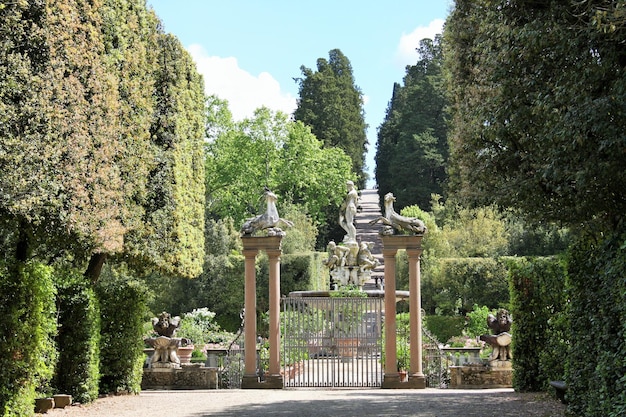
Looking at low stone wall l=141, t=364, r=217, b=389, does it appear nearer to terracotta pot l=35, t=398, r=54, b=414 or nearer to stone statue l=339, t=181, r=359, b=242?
terracotta pot l=35, t=398, r=54, b=414

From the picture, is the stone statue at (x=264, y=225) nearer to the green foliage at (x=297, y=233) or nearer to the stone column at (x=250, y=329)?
the stone column at (x=250, y=329)

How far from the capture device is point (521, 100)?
31.2ft

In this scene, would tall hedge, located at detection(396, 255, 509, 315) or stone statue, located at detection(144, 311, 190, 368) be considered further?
tall hedge, located at detection(396, 255, 509, 315)

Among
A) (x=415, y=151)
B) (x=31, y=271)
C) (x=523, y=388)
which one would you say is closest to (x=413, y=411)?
(x=523, y=388)

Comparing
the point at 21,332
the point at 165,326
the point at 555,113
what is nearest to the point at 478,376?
the point at 165,326

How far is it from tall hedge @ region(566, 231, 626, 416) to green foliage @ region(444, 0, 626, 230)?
0.75 meters

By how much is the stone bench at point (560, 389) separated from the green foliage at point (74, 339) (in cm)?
686

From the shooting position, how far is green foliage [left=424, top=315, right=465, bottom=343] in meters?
30.5

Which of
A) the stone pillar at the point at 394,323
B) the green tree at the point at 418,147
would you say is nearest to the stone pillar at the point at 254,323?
the stone pillar at the point at 394,323

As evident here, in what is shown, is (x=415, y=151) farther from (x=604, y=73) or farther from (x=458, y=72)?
(x=604, y=73)

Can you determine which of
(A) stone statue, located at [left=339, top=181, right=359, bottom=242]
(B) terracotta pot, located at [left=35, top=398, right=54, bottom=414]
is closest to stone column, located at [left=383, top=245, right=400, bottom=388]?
(B) terracotta pot, located at [left=35, top=398, right=54, bottom=414]

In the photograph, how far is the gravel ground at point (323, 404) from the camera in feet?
36.9

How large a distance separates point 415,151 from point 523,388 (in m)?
42.1

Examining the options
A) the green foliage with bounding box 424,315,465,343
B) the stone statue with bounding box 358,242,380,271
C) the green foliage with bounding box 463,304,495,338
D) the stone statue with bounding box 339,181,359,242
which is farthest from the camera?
the green foliage with bounding box 424,315,465,343
